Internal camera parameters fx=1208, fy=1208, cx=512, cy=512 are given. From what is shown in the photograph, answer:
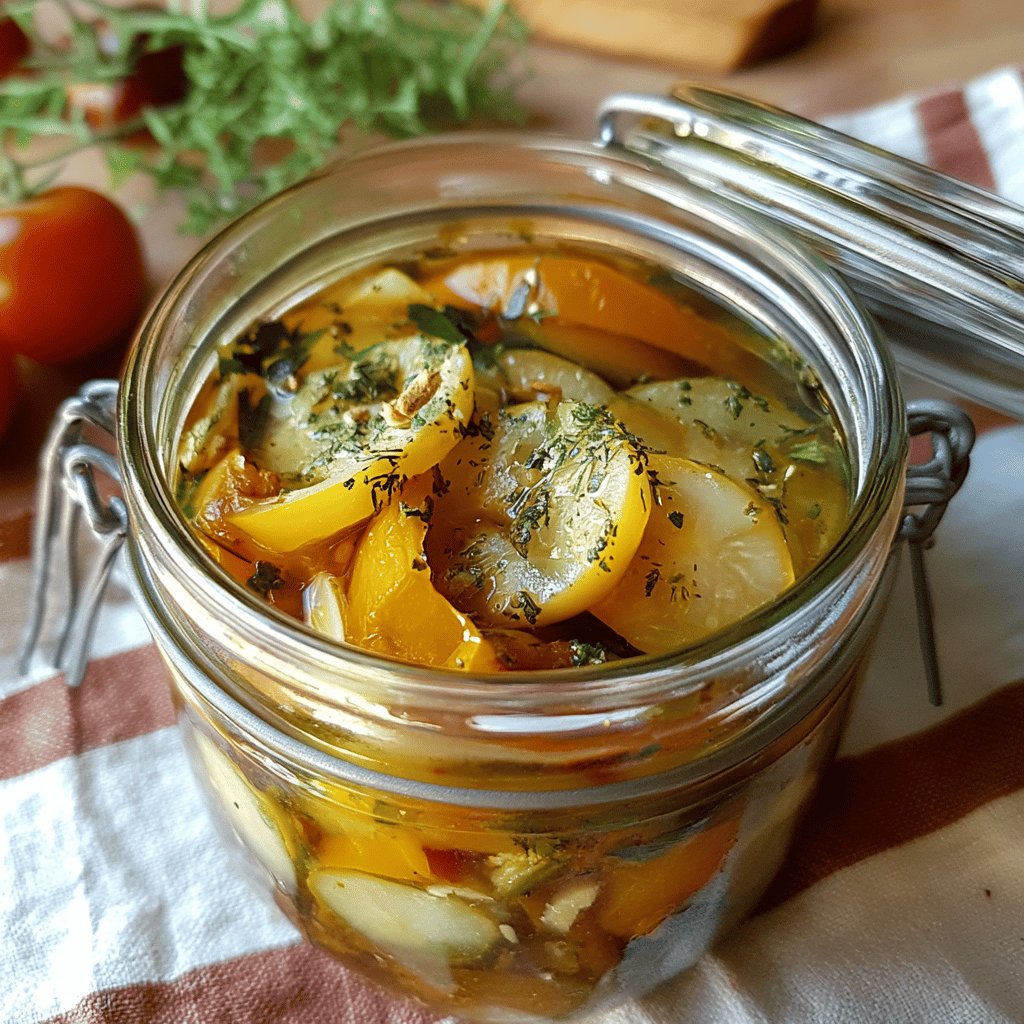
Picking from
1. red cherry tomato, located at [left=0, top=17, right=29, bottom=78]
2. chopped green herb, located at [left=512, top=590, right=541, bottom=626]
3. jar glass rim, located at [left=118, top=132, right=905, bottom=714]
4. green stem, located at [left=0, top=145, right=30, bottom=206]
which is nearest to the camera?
jar glass rim, located at [left=118, top=132, right=905, bottom=714]

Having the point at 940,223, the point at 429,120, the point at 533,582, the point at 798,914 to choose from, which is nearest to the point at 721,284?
the point at 940,223

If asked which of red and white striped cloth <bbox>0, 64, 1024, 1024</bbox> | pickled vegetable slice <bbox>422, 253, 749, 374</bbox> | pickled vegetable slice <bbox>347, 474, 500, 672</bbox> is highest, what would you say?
pickled vegetable slice <bbox>422, 253, 749, 374</bbox>

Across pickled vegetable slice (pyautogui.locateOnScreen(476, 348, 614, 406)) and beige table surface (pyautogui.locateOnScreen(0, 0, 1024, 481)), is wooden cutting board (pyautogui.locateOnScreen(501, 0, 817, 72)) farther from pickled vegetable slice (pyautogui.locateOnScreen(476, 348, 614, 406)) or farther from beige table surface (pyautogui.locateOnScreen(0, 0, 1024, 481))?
pickled vegetable slice (pyautogui.locateOnScreen(476, 348, 614, 406))

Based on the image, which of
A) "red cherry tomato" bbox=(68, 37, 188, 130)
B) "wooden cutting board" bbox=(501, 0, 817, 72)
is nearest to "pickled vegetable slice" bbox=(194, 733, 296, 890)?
"red cherry tomato" bbox=(68, 37, 188, 130)

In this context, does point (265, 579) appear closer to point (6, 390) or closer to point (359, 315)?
point (359, 315)

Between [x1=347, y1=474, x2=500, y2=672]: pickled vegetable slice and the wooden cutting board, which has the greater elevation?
the wooden cutting board
